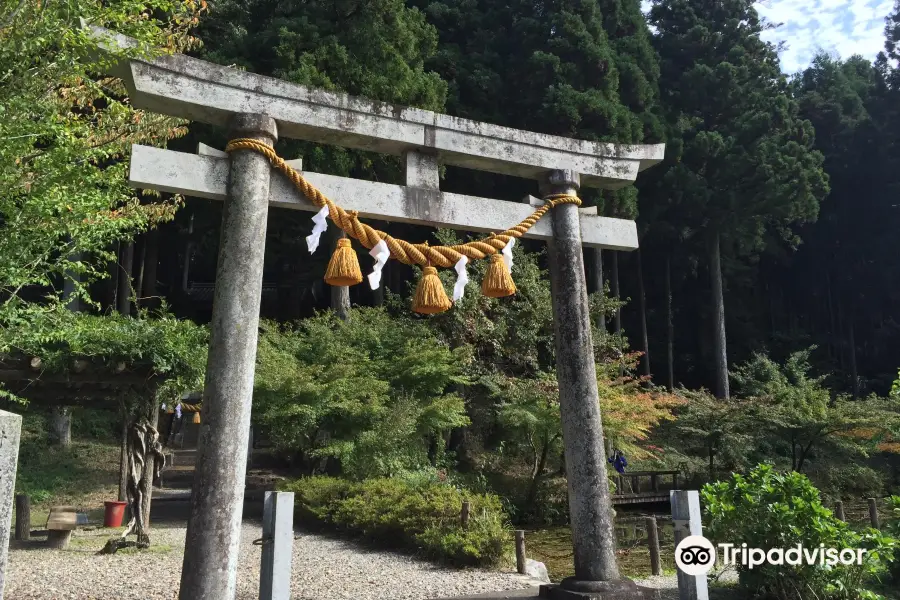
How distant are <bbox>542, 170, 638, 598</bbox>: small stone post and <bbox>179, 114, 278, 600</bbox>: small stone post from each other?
2.64 meters

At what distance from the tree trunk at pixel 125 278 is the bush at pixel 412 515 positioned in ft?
32.0

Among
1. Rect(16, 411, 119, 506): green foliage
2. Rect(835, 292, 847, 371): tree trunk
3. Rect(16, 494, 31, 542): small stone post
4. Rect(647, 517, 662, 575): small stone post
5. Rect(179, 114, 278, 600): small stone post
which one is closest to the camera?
Rect(179, 114, 278, 600): small stone post

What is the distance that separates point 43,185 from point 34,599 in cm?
443

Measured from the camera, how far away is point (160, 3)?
307 inches

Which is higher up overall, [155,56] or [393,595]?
[155,56]

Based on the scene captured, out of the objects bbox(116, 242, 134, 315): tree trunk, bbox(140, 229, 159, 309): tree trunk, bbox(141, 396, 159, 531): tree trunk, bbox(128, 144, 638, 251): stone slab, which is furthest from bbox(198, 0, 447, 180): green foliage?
bbox(128, 144, 638, 251): stone slab

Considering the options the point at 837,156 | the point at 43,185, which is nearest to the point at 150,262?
the point at 43,185

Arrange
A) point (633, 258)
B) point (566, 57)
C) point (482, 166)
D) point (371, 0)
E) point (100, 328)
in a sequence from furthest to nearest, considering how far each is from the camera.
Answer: point (633, 258), point (566, 57), point (371, 0), point (100, 328), point (482, 166)

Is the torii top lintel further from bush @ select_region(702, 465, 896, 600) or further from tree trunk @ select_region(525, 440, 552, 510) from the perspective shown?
tree trunk @ select_region(525, 440, 552, 510)

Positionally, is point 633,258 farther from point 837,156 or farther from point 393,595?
point 393,595

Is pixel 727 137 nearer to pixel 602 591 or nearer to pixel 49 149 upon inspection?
pixel 49 149

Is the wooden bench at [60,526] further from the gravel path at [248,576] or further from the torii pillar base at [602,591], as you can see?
the torii pillar base at [602,591]

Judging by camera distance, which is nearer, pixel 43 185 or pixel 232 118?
pixel 232 118

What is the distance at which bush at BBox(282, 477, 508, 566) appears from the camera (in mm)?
8758
